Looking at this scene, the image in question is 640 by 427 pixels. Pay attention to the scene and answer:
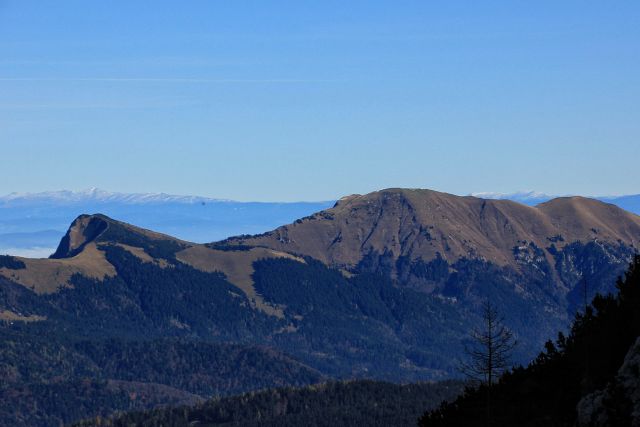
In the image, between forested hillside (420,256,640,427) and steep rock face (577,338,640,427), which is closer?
steep rock face (577,338,640,427)

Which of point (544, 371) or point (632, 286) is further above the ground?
point (632, 286)

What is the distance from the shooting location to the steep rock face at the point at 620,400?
106 metres

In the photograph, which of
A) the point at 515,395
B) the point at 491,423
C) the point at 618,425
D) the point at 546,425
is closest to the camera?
the point at 618,425

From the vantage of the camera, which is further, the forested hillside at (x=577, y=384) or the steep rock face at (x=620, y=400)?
the forested hillside at (x=577, y=384)

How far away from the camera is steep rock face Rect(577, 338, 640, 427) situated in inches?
4166

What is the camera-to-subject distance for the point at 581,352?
430ft

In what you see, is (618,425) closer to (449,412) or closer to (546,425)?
(546,425)

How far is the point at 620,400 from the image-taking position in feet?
352

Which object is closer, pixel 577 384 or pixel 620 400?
pixel 620 400

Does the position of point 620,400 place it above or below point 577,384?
below

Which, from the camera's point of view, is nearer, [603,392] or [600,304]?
[603,392]

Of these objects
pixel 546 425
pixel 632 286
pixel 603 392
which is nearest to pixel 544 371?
pixel 632 286

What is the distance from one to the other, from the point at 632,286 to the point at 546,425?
22616 millimetres

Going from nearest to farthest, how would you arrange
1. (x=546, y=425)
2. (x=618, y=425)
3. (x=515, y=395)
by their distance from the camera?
(x=618, y=425) < (x=546, y=425) < (x=515, y=395)
